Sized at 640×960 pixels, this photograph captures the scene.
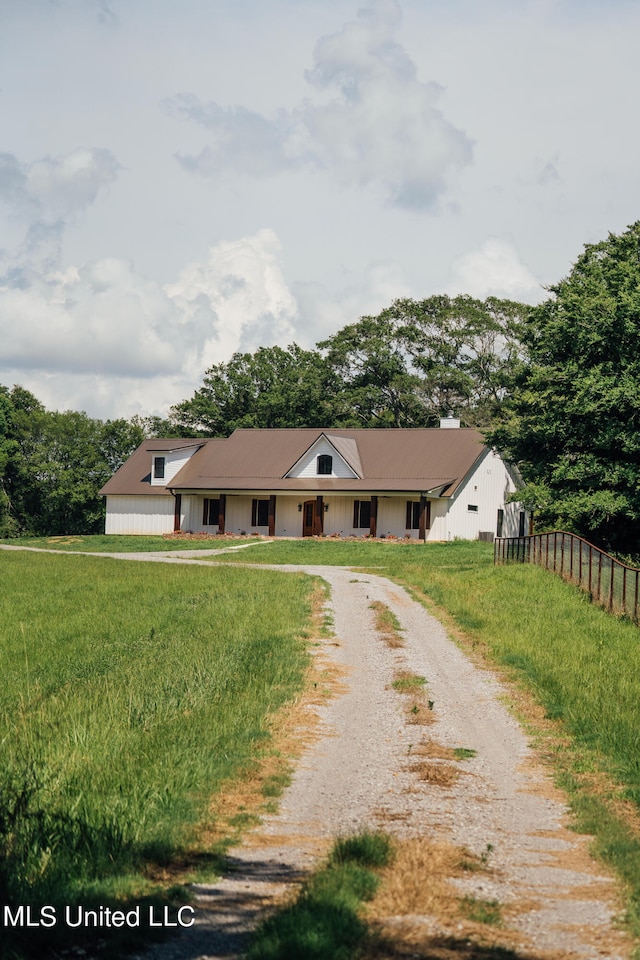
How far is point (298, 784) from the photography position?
8469 mm

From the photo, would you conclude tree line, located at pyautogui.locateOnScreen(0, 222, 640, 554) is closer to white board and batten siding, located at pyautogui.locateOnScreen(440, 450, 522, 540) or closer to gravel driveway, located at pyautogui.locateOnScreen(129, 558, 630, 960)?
white board and batten siding, located at pyautogui.locateOnScreen(440, 450, 522, 540)

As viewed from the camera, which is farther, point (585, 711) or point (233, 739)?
point (585, 711)

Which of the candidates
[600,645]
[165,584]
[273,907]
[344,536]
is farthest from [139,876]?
[344,536]

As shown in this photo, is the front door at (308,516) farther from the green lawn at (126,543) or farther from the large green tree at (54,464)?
the large green tree at (54,464)

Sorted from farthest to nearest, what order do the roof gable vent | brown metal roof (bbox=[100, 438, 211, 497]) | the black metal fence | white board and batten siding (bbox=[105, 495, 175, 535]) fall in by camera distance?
1. brown metal roof (bbox=[100, 438, 211, 497])
2. white board and batten siding (bbox=[105, 495, 175, 535])
3. the roof gable vent
4. the black metal fence

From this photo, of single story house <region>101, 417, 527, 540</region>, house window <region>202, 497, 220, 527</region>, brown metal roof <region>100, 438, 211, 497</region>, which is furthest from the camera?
brown metal roof <region>100, 438, 211, 497</region>

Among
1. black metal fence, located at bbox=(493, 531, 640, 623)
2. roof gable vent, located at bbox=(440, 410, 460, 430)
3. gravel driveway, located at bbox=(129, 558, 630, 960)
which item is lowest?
gravel driveway, located at bbox=(129, 558, 630, 960)

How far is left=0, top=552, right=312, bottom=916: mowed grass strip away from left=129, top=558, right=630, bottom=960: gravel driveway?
64 centimetres

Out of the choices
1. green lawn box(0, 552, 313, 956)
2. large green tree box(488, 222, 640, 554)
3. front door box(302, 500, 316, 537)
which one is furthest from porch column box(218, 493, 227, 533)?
green lawn box(0, 552, 313, 956)

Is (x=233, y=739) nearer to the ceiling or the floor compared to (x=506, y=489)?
nearer to the floor

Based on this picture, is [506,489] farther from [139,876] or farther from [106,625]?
[139,876]

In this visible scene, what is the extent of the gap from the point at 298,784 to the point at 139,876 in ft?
8.35

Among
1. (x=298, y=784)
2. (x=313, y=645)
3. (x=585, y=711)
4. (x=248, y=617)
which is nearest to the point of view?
(x=298, y=784)

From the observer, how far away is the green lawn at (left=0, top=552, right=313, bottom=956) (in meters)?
6.48
